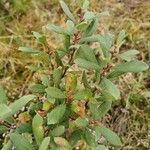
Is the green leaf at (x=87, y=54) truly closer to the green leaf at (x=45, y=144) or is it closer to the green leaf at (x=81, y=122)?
the green leaf at (x=81, y=122)

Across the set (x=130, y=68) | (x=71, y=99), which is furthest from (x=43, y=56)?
(x=130, y=68)

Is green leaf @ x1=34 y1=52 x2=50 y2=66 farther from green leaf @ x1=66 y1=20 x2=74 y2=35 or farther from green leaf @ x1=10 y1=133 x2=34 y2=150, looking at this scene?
green leaf @ x1=10 y1=133 x2=34 y2=150

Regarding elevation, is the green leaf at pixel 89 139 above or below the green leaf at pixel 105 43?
below

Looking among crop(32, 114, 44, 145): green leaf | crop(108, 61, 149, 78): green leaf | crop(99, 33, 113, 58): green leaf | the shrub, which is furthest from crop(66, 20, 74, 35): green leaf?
crop(32, 114, 44, 145): green leaf

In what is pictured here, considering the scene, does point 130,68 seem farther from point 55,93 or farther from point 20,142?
point 20,142

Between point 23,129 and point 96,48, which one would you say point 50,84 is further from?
point 96,48

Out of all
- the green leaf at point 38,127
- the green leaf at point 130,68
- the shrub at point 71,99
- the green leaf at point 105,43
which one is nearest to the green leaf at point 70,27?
the shrub at point 71,99

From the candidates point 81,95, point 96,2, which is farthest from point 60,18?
point 81,95
